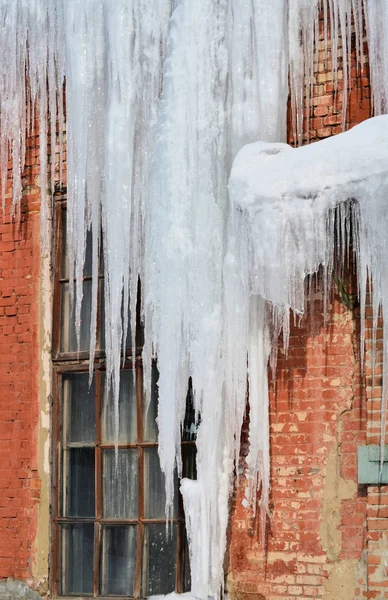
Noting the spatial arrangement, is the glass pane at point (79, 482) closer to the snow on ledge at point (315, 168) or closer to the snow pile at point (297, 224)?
the snow pile at point (297, 224)

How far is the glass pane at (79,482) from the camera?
640 centimetres

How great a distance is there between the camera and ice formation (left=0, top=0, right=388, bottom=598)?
545cm

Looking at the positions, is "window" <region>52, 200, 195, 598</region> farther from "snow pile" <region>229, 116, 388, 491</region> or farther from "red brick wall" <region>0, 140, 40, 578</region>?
"snow pile" <region>229, 116, 388, 491</region>

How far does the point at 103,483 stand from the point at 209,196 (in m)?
1.73

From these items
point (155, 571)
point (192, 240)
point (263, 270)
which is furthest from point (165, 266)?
point (155, 571)

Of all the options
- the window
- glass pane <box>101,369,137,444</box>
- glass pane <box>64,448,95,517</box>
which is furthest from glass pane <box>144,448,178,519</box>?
glass pane <box>64,448,95,517</box>

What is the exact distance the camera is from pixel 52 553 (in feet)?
20.9

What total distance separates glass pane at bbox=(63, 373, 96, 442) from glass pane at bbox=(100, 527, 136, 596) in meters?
0.54

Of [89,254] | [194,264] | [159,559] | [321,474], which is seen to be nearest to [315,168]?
[194,264]

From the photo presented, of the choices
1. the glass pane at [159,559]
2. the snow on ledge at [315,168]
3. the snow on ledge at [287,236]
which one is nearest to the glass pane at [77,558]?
the glass pane at [159,559]

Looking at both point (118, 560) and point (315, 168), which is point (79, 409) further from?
point (315, 168)

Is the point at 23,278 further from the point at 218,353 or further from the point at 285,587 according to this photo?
the point at 285,587

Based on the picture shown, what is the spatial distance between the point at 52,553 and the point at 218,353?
1.61 m

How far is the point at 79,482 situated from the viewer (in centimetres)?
645
